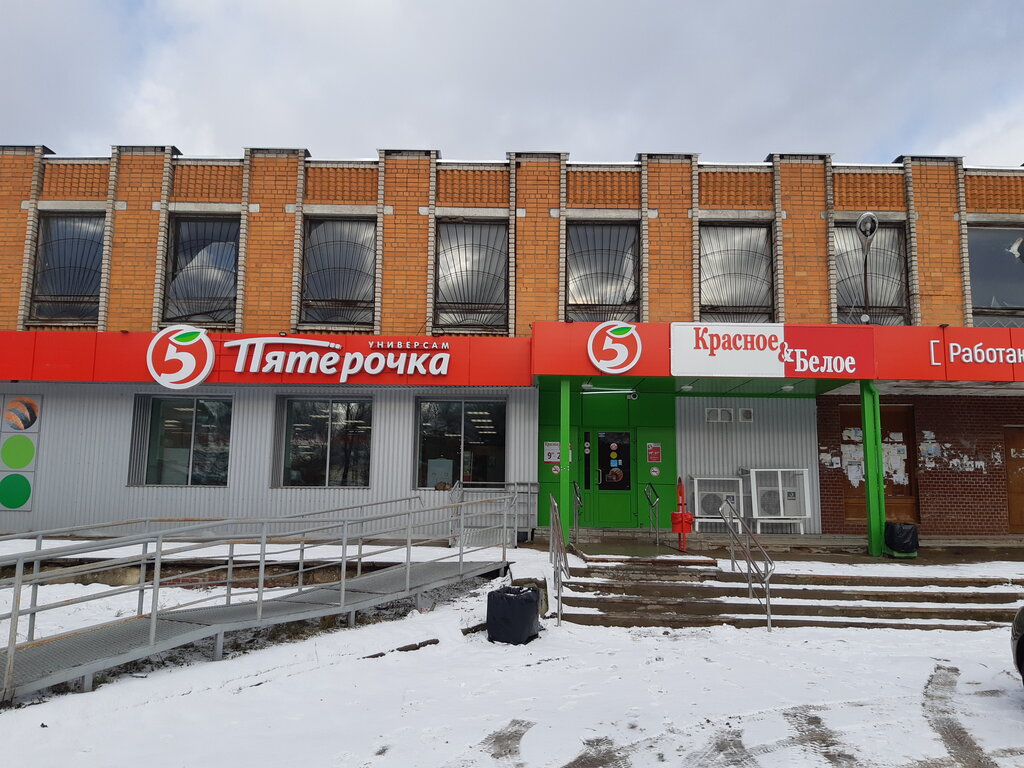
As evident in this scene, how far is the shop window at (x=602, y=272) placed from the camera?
1481 cm

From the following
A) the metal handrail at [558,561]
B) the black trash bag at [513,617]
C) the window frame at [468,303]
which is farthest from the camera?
the window frame at [468,303]

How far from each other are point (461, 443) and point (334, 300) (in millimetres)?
4265

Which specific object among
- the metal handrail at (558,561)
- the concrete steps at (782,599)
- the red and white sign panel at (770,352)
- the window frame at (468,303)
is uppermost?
the window frame at (468,303)

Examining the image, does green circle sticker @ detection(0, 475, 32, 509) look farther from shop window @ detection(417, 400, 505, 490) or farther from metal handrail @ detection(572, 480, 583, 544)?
metal handrail @ detection(572, 480, 583, 544)

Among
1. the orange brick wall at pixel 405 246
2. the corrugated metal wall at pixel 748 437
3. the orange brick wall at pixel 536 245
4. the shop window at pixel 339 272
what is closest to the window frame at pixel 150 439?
the shop window at pixel 339 272

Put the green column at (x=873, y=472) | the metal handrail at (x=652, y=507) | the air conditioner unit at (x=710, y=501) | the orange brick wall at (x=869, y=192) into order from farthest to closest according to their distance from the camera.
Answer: the orange brick wall at (x=869, y=192)
the air conditioner unit at (x=710, y=501)
the metal handrail at (x=652, y=507)
the green column at (x=873, y=472)

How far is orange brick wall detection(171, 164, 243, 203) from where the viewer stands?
15.0 meters

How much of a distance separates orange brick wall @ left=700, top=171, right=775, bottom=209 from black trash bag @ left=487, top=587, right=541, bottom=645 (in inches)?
419

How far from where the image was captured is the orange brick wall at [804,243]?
47.8ft

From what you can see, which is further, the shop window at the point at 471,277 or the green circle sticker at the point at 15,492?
the shop window at the point at 471,277

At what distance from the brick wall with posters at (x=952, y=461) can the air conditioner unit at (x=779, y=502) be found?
0.63m

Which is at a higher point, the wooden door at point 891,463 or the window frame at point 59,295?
the window frame at point 59,295

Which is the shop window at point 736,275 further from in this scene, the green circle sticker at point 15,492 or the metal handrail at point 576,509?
the green circle sticker at point 15,492

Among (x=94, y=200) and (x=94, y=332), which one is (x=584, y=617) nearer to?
(x=94, y=332)
